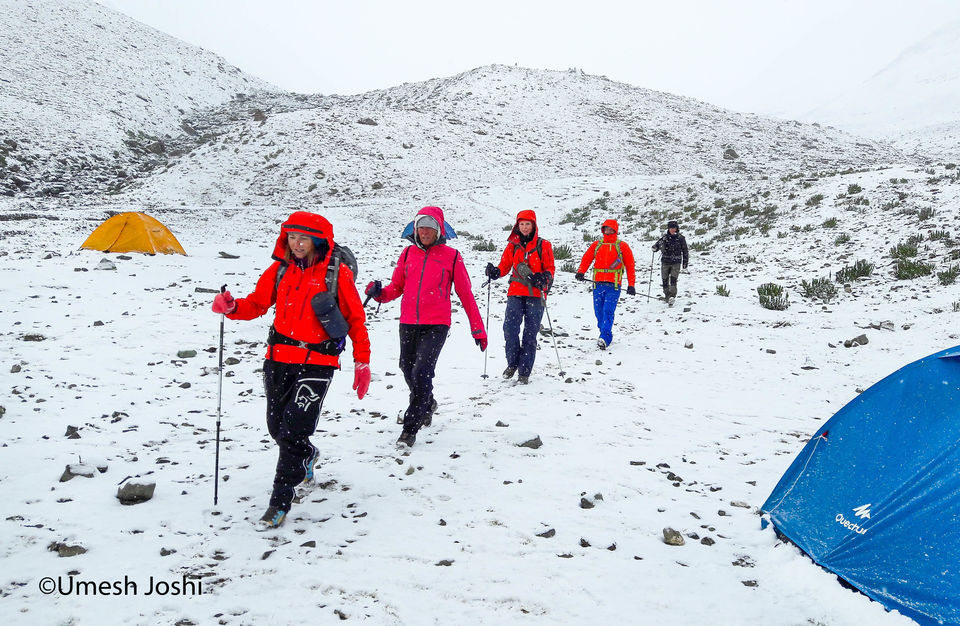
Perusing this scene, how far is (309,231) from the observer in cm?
398

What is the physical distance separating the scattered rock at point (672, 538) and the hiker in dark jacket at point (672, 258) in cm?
965

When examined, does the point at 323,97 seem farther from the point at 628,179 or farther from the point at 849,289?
the point at 849,289

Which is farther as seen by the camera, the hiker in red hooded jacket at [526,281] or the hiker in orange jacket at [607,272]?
the hiker in orange jacket at [607,272]

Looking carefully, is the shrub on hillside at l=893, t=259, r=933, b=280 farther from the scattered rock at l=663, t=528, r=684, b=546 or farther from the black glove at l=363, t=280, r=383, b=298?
the black glove at l=363, t=280, r=383, b=298

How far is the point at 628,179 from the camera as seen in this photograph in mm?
33719

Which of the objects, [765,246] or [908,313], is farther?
[765,246]

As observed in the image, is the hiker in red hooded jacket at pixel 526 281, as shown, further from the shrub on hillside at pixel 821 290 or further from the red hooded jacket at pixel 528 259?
the shrub on hillside at pixel 821 290

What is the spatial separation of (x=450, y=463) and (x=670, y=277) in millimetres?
9479

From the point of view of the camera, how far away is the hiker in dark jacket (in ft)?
42.2

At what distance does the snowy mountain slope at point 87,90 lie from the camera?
28359 mm

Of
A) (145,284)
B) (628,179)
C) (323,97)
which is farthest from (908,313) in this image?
(323,97)

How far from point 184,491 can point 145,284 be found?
30.8ft

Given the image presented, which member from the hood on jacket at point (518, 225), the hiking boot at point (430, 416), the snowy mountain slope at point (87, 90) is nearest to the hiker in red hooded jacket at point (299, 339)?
the hiking boot at point (430, 416)

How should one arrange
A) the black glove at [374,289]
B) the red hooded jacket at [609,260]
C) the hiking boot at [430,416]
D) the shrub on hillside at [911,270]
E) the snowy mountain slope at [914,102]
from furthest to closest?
the snowy mountain slope at [914,102], the shrub on hillside at [911,270], the red hooded jacket at [609,260], the hiking boot at [430,416], the black glove at [374,289]
